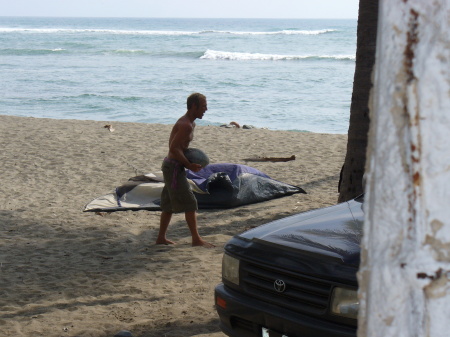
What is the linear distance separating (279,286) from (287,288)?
0.15 feet

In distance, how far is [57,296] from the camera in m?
5.81

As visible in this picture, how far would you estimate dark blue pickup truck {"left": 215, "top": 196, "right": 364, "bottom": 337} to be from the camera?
352 cm

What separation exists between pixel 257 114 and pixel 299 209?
14952 mm

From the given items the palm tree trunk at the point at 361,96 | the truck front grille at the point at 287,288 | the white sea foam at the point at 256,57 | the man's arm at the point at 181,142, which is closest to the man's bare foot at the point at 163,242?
the man's arm at the point at 181,142

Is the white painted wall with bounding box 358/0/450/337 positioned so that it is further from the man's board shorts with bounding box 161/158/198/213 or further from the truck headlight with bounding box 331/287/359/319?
the man's board shorts with bounding box 161/158/198/213

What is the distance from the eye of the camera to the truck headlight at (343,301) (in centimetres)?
342

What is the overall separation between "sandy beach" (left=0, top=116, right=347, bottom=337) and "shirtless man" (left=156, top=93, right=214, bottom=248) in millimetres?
408

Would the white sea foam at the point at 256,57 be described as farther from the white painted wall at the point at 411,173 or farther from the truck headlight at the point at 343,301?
the white painted wall at the point at 411,173

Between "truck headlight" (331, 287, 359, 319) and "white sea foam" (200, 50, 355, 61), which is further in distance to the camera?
"white sea foam" (200, 50, 355, 61)

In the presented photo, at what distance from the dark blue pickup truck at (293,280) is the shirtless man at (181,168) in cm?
253

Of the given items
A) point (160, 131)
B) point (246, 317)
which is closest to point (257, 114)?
point (160, 131)

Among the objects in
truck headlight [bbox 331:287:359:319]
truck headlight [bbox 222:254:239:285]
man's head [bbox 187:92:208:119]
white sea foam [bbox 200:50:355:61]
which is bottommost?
white sea foam [bbox 200:50:355:61]

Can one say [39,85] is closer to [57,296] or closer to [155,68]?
[155,68]

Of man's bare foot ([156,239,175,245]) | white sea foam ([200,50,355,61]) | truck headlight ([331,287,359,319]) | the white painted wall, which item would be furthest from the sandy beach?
white sea foam ([200,50,355,61])
